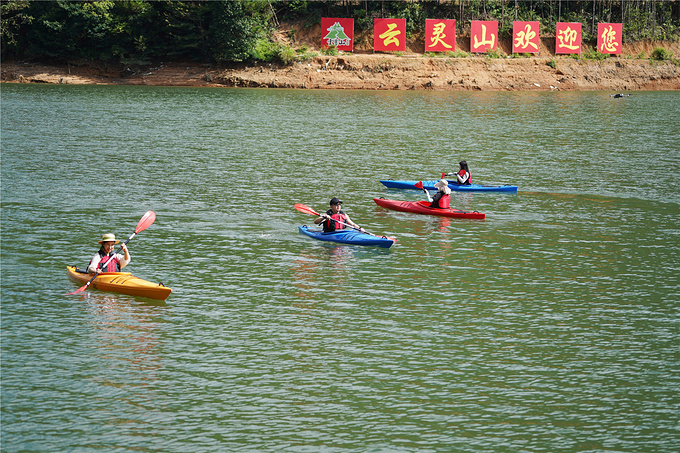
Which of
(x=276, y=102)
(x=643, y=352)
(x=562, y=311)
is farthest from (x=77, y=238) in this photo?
(x=276, y=102)

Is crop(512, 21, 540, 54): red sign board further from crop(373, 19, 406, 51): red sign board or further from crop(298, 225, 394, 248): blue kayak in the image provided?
crop(298, 225, 394, 248): blue kayak

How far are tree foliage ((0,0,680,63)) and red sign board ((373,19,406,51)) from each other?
2.93 metres

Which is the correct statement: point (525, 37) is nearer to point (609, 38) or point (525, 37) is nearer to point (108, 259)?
point (609, 38)

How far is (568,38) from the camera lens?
82750 millimetres

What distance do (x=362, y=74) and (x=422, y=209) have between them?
4833 centimetres

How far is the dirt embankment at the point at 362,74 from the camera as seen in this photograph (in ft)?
247

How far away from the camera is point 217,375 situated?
14938mm

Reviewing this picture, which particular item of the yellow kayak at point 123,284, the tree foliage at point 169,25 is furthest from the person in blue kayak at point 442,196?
the tree foliage at point 169,25

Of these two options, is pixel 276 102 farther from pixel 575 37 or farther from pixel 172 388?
pixel 172 388

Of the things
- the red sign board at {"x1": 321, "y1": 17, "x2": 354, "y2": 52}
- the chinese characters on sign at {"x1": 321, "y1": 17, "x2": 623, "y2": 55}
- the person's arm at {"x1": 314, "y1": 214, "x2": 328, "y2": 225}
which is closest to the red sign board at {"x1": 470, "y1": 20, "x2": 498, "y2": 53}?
the chinese characters on sign at {"x1": 321, "y1": 17, "x2": 623, "y2": 55}

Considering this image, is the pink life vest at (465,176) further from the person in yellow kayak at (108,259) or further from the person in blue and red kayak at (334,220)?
the person in yellow kayak at (108,259)

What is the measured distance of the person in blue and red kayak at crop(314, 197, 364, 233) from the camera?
2455cm

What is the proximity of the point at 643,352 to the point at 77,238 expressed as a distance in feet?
56.4

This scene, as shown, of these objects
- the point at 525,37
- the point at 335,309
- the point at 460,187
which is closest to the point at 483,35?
the point at 525,37
